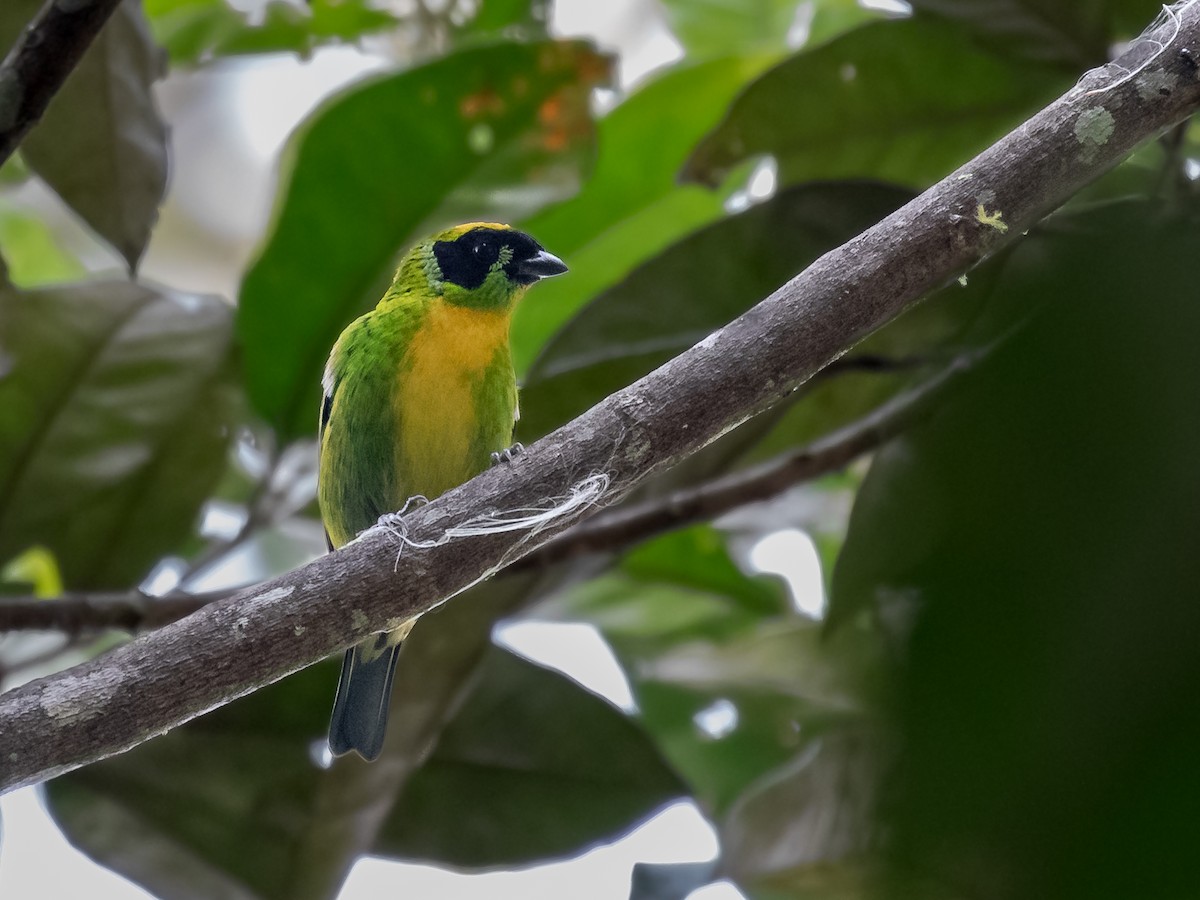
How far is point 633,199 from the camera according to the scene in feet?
8.68

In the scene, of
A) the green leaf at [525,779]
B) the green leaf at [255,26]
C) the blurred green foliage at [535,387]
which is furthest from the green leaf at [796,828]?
the green leaf at [255,26]

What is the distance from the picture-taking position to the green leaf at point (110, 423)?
7.37ft

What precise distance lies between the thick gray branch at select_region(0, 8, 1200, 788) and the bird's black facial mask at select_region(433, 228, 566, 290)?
3.59ft

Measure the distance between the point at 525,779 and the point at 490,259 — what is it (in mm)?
930

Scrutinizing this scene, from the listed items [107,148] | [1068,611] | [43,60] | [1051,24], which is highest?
[1051,24]

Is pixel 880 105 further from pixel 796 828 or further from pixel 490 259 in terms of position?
pixel 796 828

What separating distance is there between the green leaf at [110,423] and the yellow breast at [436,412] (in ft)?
1.26

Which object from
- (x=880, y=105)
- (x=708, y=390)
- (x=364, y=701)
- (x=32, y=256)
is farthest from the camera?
(x=32, y=256)

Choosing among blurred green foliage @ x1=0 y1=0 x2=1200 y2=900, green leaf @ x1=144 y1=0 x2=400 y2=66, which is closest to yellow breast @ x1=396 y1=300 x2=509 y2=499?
blurred green foliage @ x1=0 y1=0 x2=1200 y2=900

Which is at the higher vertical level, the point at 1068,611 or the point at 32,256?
the point at 32,256

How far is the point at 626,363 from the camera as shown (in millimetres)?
2129

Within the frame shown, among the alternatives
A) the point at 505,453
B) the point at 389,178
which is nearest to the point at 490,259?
the point at 389,178

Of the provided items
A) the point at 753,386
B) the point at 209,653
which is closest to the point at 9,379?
the point at 209,653

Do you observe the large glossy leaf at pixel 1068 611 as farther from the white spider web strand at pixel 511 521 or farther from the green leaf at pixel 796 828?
the green leaf at pixel 796 828
